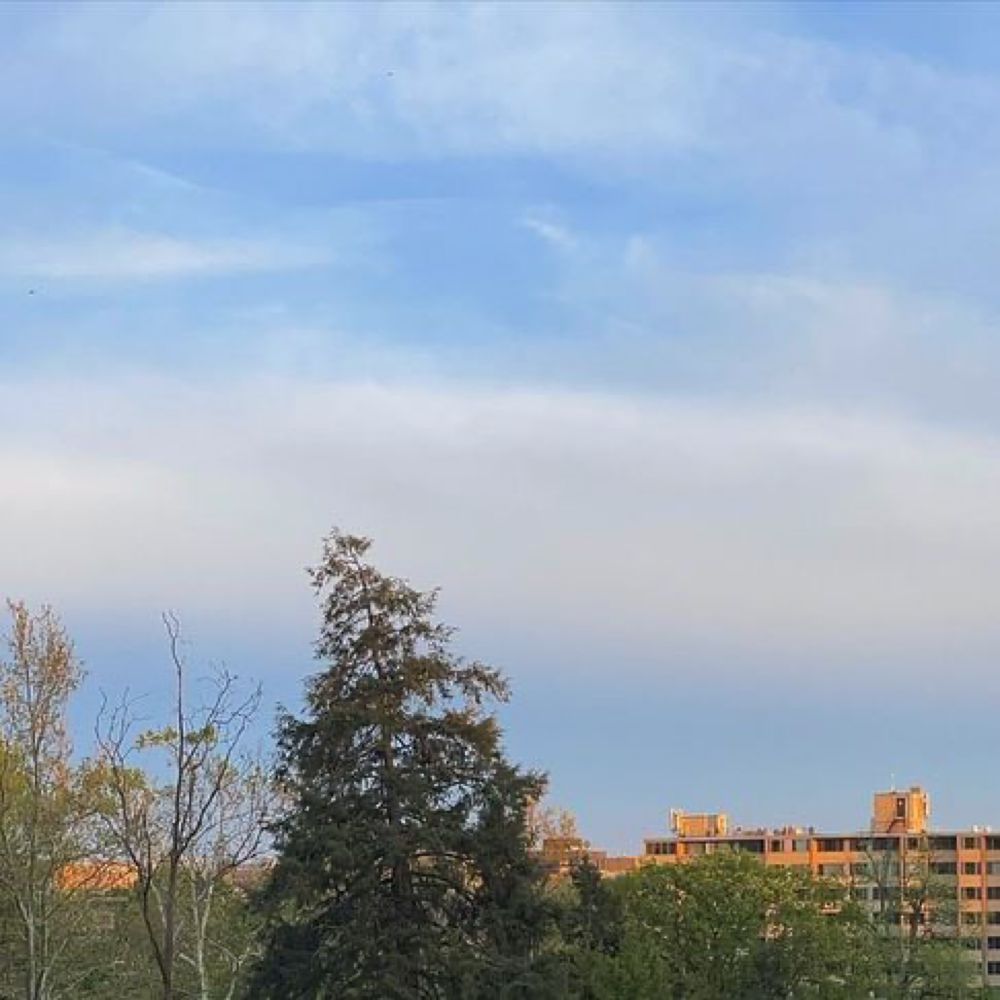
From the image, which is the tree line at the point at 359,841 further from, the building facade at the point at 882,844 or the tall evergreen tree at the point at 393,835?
the building facade at the point at 882,844

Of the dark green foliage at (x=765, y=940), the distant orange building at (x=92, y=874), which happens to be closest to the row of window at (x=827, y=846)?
the dark green foliage at (x=765, y=940)

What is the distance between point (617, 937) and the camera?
40.9m

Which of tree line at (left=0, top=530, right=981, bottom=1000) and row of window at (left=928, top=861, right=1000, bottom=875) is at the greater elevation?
row of window at (left=928, top=861, right=1000, bottom=875)

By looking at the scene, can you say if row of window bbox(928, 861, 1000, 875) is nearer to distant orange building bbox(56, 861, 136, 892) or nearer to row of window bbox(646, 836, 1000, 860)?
row of window bbox(646, 836, 1000, 860)

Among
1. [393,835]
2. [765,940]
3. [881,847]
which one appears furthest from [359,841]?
[881,847]

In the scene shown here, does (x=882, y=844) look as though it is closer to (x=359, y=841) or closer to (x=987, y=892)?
(x=987, y=892)

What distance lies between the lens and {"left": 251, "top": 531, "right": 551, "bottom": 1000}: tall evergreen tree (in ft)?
108

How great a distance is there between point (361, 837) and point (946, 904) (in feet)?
102

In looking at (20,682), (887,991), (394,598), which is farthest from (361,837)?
(887,991)

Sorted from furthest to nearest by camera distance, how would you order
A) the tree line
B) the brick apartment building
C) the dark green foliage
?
1. the brick apartment building
2. the dark green foliage
3. the tree line

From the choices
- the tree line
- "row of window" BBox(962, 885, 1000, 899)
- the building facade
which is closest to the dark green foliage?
the tree line

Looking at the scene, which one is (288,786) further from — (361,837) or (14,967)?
(14,967)

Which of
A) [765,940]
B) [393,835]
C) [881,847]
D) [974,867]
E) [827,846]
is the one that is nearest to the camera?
[393,835]

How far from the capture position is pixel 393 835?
3294 centimetres
